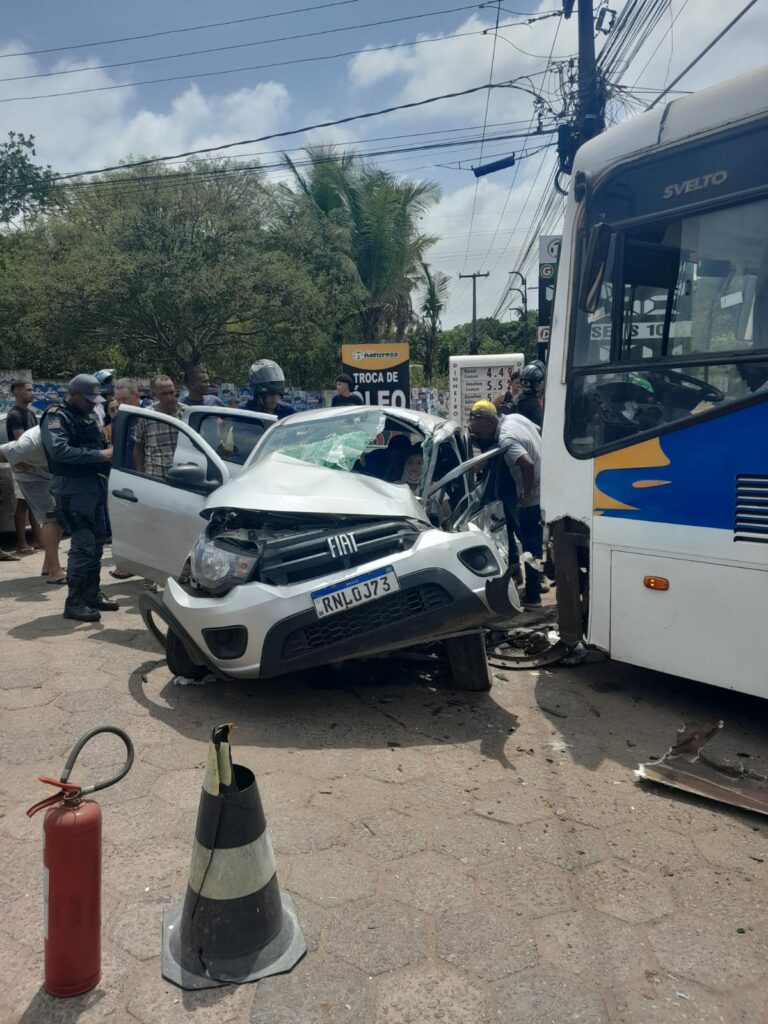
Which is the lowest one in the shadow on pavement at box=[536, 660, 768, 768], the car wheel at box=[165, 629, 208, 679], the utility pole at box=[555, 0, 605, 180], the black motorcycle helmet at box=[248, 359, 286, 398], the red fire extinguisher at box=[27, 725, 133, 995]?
the shadow on pavement at box=[536, 660, 768, 768]

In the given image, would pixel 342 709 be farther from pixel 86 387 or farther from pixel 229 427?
pixel 86 387

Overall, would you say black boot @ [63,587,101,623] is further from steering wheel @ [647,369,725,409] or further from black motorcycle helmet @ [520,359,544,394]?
black motorcycle helmet @ [520,359,544,394]

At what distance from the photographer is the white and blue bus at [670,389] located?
13.0 ft

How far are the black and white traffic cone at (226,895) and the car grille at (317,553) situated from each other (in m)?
1.86

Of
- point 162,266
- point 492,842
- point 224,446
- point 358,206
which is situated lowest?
point 492,842

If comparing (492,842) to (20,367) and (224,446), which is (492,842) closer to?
(224,446)

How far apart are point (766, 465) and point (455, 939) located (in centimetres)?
261

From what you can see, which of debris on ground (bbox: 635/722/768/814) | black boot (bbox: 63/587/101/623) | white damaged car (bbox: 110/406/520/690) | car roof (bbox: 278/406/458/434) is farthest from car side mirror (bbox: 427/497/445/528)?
black boot (bbox: 63/587/101/623)

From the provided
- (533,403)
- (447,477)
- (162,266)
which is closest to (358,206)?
(162,266)

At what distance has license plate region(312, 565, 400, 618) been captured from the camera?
4113mm

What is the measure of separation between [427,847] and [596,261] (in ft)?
10.3

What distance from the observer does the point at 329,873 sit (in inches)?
117

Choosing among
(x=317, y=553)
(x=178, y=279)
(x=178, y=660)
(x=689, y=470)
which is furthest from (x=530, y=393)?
(x=178, y=279)

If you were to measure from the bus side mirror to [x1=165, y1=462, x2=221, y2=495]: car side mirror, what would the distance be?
2.91 meters
